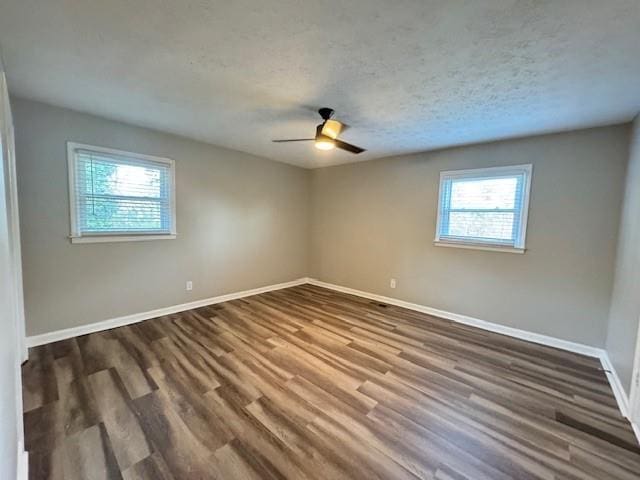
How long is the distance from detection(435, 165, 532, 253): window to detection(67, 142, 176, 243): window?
3793mm

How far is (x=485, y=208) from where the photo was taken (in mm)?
3545

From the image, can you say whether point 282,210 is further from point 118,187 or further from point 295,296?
point 118,187

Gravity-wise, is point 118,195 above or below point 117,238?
above

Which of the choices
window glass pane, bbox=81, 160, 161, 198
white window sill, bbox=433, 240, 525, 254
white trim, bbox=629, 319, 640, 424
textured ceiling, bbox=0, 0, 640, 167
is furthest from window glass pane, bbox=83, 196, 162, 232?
white trim, bbox=629, 319, 640, 424

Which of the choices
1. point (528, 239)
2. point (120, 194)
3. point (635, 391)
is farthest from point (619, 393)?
point (120, 194)

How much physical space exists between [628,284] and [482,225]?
4.83 ft

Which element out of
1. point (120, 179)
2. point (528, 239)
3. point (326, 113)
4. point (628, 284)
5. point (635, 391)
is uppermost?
point (326, 113)

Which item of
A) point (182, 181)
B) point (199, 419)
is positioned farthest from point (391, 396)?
point (182, 181)

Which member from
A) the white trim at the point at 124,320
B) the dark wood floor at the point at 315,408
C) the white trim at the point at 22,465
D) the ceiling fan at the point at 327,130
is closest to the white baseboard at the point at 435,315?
the white trim at the point at 124,320

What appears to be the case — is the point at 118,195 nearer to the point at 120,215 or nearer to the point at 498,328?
the point at 120,215

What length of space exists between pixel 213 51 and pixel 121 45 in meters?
0.58

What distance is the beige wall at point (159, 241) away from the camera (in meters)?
2.73

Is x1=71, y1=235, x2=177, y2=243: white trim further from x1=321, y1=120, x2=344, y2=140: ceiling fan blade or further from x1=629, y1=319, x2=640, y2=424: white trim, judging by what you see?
x1=629, y1=319, x2=640, y2=424: white trim

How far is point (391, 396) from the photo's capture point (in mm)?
2145
